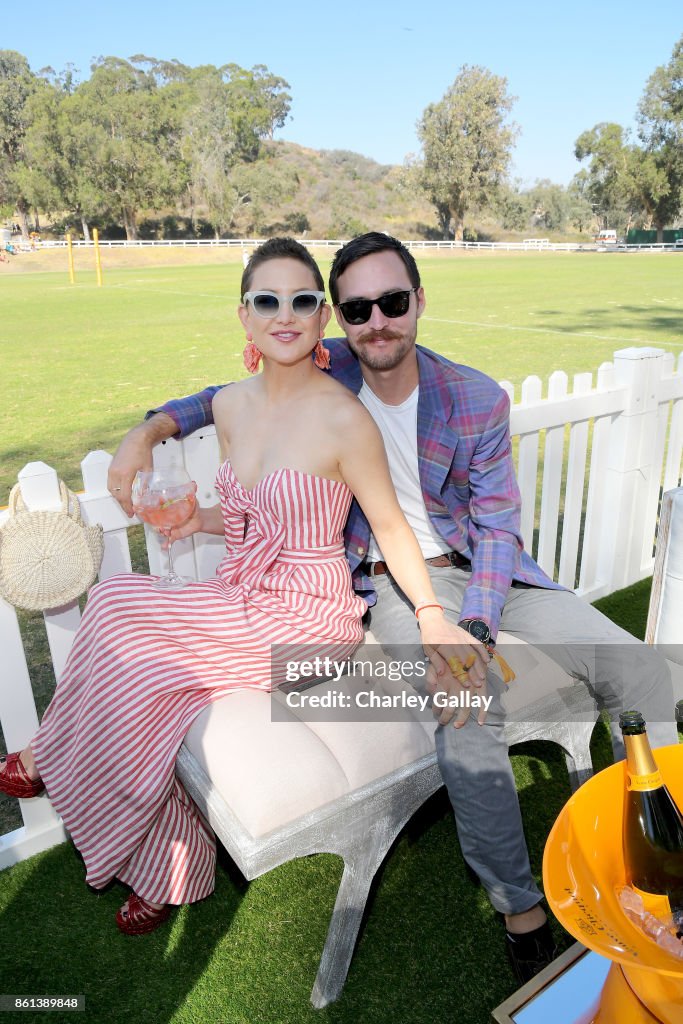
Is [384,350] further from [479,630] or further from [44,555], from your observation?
[44,555]

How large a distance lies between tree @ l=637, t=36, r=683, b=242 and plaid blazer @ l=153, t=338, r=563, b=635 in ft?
284

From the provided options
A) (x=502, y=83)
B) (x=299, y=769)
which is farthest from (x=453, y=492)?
(x=502, y=83)

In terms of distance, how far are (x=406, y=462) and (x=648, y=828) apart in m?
1.69

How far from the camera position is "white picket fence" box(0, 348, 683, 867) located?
2768mm

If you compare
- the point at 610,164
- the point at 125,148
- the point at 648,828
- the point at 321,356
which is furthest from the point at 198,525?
the point at 610,164

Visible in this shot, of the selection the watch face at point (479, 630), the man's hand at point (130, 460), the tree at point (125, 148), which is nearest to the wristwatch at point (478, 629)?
the watch face at point (479, 630)

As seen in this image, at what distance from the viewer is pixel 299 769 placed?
2076 millimetres

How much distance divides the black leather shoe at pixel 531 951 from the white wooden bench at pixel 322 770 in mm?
454

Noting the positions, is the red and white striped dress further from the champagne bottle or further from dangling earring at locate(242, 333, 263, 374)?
the champagne bottle

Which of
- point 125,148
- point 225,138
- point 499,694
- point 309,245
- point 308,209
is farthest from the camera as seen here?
point 308,209

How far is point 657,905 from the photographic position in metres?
1.46

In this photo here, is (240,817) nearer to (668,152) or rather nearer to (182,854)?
(182,854)

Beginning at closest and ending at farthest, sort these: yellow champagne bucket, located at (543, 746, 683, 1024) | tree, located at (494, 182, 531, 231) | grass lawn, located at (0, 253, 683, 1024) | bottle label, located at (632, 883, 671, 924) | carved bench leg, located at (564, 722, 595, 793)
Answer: yellow champagne bucket, located at (543, 746, 683, 1024)
bottle label, located at (632, 883, 671, 924)
grass lawn, located at (0, 253, 683, 1024)
carved bench leg, located at (564, 722, 595, 793)
tree, located at (494, 182, 531, 231)

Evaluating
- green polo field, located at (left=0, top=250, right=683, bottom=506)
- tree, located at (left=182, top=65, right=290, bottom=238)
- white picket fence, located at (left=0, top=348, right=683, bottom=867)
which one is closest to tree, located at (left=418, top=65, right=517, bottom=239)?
tree, located at (left=182, top=65, right=290, bottom=238)
